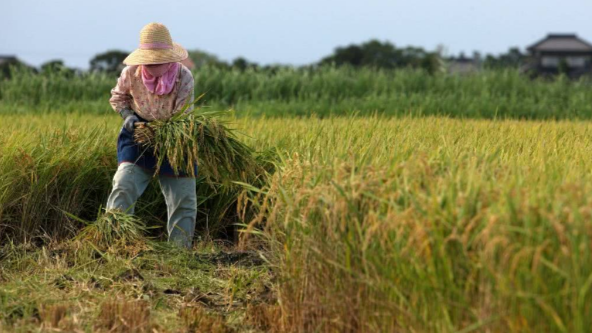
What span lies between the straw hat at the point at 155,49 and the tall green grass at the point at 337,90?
4.86m

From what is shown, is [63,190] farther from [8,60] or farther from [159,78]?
[8,60]

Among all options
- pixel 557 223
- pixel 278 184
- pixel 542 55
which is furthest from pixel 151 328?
pixel 542 55

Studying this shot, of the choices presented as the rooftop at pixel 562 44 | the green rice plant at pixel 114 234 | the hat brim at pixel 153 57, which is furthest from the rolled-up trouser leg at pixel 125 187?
the rooftop at pixel 562 44

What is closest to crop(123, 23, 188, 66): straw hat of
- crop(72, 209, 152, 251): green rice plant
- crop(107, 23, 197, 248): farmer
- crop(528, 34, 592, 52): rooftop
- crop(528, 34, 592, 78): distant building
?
crop(107, 23, 197, 248): farmer

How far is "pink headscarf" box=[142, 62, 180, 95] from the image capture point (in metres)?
4.15

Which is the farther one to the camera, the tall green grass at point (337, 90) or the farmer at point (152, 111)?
the tall green grass at point (337, 90)

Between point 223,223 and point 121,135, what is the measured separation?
2.94 ft

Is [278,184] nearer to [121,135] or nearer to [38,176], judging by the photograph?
[121,135]

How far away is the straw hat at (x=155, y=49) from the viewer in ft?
13.4

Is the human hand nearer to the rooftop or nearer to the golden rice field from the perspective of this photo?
the golden rice field

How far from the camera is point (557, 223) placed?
207 centimetres

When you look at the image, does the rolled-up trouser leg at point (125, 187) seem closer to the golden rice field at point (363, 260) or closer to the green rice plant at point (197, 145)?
the green rice plant at point (197, 145)

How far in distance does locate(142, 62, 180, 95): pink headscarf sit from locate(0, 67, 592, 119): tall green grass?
16.0 feet

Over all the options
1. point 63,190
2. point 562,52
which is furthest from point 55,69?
point 562,52
